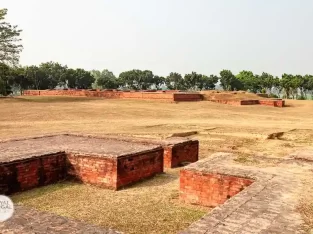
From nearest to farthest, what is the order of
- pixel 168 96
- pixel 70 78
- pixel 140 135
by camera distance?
pixel 140 135 → pixel 168 96 → pixel 70 78

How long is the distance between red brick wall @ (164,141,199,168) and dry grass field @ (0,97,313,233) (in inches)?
13.1

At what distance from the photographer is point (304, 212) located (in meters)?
3.81

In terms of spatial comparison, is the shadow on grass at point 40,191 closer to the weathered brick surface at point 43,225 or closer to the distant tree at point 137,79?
the weathered brick surface at point 43,225

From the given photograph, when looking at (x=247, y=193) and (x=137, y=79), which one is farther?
(x=137, y=79)

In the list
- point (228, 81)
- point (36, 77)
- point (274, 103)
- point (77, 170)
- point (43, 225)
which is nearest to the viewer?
point (43, 225)

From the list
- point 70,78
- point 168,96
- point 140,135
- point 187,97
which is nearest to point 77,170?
point 140,135

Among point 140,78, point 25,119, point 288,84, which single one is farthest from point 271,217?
point 140,78

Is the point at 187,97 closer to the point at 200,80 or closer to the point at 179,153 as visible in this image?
the point at 179,153

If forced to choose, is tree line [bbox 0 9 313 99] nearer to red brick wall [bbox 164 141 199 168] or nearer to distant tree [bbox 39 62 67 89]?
distant tree [bbox 39 62 67 89]

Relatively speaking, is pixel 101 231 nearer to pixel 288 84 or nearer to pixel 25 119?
pixel 25 119

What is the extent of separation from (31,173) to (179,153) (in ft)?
11.3

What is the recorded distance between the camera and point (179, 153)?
8359mm

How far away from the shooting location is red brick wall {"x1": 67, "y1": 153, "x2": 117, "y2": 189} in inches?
249

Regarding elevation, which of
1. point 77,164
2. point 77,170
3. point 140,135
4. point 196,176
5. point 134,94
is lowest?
point 140,135
